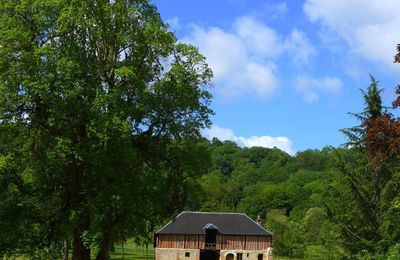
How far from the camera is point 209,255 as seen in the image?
58.8 meters

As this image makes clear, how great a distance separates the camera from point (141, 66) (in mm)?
19438

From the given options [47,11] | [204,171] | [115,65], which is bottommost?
[204,171]

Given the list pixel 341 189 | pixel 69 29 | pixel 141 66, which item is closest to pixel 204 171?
pixel 141 66

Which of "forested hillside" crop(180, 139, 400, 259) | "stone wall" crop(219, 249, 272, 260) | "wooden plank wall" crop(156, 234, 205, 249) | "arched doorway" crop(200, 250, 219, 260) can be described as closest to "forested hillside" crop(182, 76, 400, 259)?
"forested hillside" crop(180, 139, 400, 259)

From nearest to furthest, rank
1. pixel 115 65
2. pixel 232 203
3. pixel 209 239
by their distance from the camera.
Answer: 1. pixel 115 65
2. pixel 209 239
3. pixel 232 203

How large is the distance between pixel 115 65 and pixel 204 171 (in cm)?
558

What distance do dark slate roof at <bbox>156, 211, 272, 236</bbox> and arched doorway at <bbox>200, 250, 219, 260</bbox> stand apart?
10.1ft

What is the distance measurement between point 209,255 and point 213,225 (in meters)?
4.79

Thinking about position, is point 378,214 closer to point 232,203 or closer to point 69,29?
point 69,29

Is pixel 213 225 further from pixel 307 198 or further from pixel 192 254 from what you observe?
pixel 307 198

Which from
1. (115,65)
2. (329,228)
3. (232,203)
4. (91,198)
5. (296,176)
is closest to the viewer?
(91,198)

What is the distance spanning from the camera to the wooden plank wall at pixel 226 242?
55.7m

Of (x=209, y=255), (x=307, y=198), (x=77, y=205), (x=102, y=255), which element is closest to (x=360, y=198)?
(x=102, y=255)

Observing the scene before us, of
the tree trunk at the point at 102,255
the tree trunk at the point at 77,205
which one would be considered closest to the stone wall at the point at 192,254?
the tree trunk at the point at 102,255
